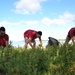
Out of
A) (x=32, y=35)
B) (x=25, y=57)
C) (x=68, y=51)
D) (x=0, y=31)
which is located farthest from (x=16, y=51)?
(x=32, y=35)

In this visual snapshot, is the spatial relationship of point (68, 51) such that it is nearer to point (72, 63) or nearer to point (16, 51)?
point (72, 63)

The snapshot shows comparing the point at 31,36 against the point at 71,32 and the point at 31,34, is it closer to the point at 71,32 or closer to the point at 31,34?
the point at 31,34

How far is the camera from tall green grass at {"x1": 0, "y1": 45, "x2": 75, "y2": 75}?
23.5 feet

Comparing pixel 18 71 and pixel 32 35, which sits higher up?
pixel 32 35

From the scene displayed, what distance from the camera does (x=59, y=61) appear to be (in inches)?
287

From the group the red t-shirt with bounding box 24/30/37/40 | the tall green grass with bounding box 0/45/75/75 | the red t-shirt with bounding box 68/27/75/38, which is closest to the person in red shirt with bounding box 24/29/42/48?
the red t-shirt with bounding box 24/30/37/40

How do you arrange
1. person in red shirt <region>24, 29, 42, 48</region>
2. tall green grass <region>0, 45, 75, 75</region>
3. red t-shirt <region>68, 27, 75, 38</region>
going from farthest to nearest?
person in red shirt <region>24, 29, 42, 48</region> < red t-shirt <region>68, 27, 75, 38</region> < tall green grass <region>0, 45, 75, 75</region>

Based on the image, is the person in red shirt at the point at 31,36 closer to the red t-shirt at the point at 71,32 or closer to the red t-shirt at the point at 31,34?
the red t-shirt at the point at 31,34

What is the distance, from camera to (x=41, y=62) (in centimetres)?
775

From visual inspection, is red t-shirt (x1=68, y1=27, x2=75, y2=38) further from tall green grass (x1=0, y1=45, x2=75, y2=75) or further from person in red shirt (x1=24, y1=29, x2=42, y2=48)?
tall green grass (x1=0, y1=45, x2=75, y2=75)

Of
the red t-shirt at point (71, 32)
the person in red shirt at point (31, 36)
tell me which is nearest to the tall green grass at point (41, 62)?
the red t-shirt at point (71, 32)

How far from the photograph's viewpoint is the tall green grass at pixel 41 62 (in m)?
7.16

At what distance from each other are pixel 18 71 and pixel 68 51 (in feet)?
3.94

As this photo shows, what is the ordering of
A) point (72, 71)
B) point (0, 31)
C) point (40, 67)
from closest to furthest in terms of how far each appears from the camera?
point (72, 71)
point (40, 67)
point (0, 31)
